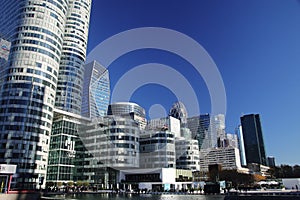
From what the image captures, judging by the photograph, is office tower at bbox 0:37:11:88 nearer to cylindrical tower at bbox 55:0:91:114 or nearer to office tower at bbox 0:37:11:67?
office tower at bbox 0:37:11:67

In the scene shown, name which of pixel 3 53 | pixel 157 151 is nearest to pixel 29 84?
pixel 3 53

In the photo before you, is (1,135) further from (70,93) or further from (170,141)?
(170,141)

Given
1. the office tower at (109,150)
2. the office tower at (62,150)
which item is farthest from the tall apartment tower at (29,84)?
the office tower at (109,150)

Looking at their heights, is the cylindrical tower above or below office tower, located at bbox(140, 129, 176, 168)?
above

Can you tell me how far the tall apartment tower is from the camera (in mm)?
72750

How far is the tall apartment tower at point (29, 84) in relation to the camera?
7275 centimetres

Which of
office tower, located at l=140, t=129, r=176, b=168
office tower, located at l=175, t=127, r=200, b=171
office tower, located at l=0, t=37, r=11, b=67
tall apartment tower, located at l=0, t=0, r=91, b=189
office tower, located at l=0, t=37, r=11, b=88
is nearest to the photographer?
tall apartment tower, located at l=0, t=0, r=91, b=189

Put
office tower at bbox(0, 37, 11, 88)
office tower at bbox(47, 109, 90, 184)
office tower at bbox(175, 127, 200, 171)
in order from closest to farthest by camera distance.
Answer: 1. office tower at bbox(0, 37, 11, 88)
2. office tower at bbox(47, 109, 90, 184)
3. office tower at bbox(175, 127, 200, 171)

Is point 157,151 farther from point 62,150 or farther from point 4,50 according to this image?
point 4,50

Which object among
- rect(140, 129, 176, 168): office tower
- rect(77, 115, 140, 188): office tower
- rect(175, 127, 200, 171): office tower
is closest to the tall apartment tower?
rect(77, 115, 140, 188): office tower

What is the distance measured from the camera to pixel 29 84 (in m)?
78.9

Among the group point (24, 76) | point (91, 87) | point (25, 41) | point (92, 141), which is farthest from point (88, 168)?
point (91, 87)

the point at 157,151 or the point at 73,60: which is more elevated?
the point at 73,60

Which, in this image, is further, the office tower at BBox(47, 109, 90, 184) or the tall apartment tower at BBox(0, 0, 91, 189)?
the office tower at BBox(47, 109, 90, 184)
